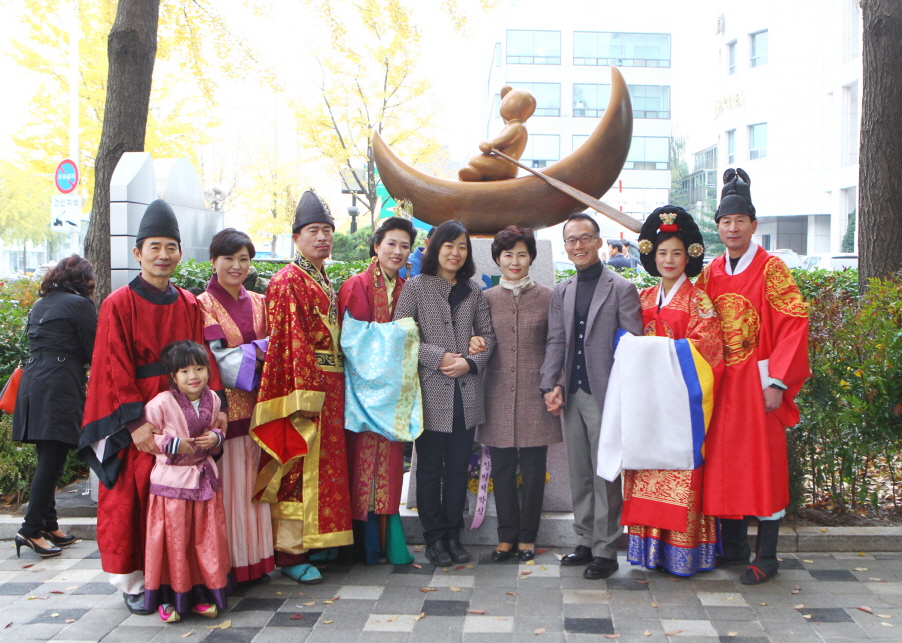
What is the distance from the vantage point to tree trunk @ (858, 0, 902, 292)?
5391 mm

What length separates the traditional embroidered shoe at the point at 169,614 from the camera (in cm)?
308

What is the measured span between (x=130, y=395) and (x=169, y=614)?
3.15ft

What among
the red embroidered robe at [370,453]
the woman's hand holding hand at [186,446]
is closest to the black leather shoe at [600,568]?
the red embroidered robe at [370,453]

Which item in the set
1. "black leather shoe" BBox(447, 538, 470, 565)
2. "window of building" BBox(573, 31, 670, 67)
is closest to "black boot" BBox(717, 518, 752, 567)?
"black leather shoe" BBox(447, 538, 470, 565)

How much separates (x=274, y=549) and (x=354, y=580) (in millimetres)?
427

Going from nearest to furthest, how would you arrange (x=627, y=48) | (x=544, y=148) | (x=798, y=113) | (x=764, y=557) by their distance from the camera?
(x=764, y=557), (x=798, y=113), (x=544, y=148), (x=627, y=48)

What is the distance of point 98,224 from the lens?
20.2 ft

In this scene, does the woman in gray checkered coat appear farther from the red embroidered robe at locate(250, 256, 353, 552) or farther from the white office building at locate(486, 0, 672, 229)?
the white office building at locate(486, 0, 672, 229)

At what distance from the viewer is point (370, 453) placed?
365cm

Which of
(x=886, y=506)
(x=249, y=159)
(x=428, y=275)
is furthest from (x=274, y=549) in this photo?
(x=249, y=159)

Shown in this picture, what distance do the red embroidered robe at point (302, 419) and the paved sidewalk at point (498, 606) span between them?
33cm

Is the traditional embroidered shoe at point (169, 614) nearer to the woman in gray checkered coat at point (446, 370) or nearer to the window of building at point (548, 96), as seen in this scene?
the woman in gray checkered coat at point (446, 370)

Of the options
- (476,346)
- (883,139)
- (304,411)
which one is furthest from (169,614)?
(883,139)

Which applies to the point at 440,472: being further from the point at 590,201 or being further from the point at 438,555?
the point at 590,201
